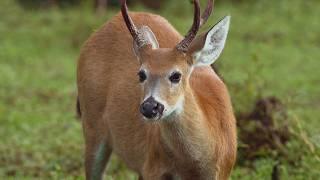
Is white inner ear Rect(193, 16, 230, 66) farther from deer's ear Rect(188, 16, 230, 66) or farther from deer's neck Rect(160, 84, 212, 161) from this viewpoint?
deer's neck Rect(160, 84, 212, 161)

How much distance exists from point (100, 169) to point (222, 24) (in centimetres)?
174

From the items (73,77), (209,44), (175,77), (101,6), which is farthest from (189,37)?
(101,6)

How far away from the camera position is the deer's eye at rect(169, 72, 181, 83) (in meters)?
5.49

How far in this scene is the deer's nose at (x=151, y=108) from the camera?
526 centimetres

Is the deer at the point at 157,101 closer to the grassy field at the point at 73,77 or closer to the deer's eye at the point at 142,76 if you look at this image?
the deer's eye at the point at 142,76

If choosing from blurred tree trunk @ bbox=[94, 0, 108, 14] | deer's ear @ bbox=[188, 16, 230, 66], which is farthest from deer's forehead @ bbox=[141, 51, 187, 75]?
blurred tree trunk @ bbox=[94, 0, 108, 14]

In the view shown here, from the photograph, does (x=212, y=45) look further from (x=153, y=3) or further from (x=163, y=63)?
(x=153, y=3)

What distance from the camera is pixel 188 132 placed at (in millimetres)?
5660

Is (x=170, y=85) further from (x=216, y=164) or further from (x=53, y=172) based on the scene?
(x=53, y=172)

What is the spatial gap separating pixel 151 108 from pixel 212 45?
712 mm

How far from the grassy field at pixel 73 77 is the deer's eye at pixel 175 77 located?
1843mm

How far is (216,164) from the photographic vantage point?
19.0 feet

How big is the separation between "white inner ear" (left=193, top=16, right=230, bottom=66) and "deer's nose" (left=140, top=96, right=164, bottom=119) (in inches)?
20.4

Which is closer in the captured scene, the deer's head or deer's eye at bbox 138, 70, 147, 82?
the deer's head
